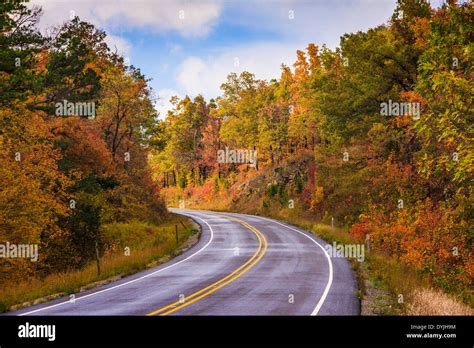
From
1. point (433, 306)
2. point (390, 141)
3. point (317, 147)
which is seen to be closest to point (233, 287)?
point (433, 306)

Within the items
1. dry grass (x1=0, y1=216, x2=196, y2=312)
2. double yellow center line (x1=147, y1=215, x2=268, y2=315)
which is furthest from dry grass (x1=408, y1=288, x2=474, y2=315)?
dry grass (x1=0, y1=216, x2=196, y2=312)

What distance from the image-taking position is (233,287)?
15742 mm

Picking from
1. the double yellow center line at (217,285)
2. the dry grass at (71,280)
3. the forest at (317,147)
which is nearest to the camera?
the double yellow center line at (217,285)

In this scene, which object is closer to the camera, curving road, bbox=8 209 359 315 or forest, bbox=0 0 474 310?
curving road, bbox=8 209 359 315

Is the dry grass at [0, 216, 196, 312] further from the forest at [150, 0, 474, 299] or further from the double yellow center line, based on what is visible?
the forest at [150, 0, 474, 299]

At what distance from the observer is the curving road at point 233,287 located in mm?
12438

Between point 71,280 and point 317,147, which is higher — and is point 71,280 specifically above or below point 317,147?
below

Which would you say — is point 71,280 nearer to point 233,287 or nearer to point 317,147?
point 233,287

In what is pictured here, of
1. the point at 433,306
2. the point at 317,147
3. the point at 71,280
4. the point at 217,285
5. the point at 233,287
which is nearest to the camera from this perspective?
the point at 433,306

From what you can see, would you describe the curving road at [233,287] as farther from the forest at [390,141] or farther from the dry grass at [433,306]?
the forest at [390,141]

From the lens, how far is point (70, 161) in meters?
29.6

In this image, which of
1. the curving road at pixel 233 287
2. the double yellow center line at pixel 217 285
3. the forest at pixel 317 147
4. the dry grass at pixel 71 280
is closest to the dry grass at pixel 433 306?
the curving road at pixel 233 287

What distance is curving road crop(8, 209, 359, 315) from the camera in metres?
12.4
